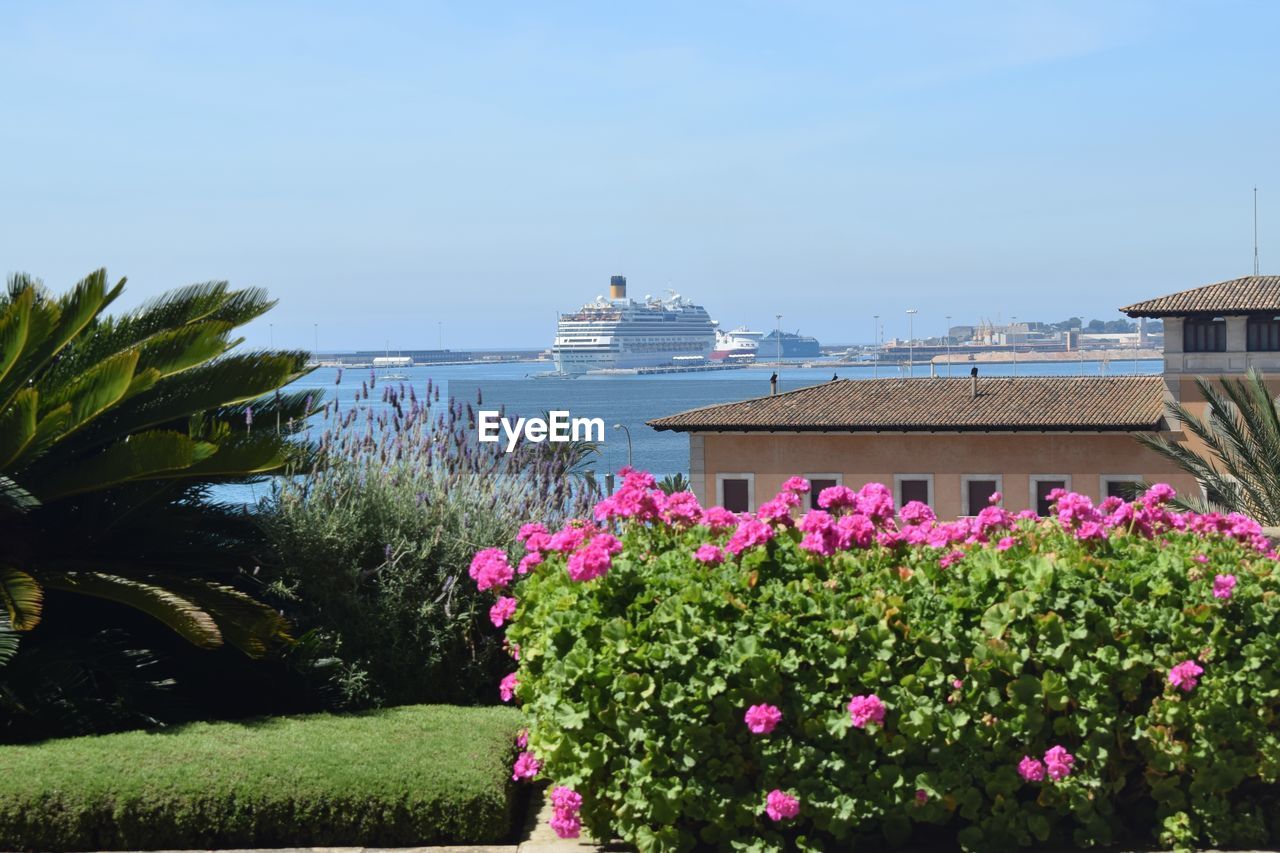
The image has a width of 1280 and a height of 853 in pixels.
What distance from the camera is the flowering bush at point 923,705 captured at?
5234mm

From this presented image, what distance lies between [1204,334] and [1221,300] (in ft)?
4.04

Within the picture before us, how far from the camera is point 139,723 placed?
272 inches

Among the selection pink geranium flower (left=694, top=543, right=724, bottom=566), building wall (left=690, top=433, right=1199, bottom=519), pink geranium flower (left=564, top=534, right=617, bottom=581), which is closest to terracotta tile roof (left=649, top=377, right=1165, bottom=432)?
building wall (left=690, top=433, right=1199, bottom=519)

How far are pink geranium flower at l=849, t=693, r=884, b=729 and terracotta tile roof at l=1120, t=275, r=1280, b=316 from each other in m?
44.5

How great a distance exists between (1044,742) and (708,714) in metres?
1.23

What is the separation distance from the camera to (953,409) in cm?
4828

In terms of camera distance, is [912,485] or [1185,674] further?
[912,485]

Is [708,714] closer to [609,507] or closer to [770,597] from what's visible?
[770,597]

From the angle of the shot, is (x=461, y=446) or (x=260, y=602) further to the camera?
(x=461, y=446)

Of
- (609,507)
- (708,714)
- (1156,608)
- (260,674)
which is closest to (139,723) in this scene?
(260,674)

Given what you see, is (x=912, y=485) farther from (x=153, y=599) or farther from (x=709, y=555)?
(x=709, y=555)

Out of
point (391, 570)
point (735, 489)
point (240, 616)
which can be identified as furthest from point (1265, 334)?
point (240, 616)

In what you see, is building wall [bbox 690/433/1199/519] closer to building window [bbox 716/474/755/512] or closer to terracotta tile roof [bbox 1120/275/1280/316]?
building window [bbox 716/474/755/512]

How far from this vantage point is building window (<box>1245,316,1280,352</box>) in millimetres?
46469
